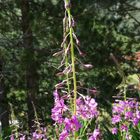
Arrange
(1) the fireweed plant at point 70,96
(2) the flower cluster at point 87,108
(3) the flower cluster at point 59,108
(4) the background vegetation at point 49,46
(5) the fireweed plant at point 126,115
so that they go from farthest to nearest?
1. (4) the background vegetation at point 49,46
2. (5) the fireweed plant at point 126,115
3. (2) the flower cluster at point 87,108
4. (3) the flower cluster at point 59,108
5. (1) the fireweed plant at point 70,96

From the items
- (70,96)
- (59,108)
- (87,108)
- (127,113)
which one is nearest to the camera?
(70,96)

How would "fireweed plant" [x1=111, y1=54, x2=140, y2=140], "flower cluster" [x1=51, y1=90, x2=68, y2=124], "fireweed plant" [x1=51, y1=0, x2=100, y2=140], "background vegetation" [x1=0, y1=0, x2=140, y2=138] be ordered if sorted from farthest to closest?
"background vegetation" [x1=0, y1=0, x2=140, y2=138], "fireweed plant" [x1=111, y1=54, x2=140, y2=140], "flower cluster" [x1=51, y1=90, x2=68, y2=124], "fireweed plant" [x1=51, y1=0, x2=100, y2=140]

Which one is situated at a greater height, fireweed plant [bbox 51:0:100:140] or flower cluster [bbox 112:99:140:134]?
fireweed plant [bbox 51:0:100:140]

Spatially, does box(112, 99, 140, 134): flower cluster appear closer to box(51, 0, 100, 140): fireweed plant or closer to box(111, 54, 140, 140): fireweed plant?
box(111, 54, 140, 140): fireweed plant

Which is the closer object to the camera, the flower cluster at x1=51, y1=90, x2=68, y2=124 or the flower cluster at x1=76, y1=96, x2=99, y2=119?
the flower cluster at x1=51, y1=90, x2=68, y2=124

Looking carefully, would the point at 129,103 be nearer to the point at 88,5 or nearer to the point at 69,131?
the point at 69,131

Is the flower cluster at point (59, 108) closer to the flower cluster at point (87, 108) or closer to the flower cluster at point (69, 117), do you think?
the flower cluster at point (69, 117)

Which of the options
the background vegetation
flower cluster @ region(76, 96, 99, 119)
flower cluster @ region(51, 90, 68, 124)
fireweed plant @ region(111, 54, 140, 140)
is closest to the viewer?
flower cluster @ region(51, 90, 68, 124)

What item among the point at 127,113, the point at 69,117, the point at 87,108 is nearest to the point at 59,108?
the point at 69,117

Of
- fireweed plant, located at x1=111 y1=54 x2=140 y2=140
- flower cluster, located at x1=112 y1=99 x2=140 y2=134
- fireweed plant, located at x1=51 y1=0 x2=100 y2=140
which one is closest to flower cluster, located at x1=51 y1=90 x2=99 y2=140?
fireweed plant, located at x1=51 y1=0 x2=100 y2=140

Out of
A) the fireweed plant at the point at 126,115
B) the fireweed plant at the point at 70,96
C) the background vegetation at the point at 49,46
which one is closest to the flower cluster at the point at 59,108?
the fireweed plant at the point at 70,96

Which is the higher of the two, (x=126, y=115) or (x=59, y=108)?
(x=59, y=108)

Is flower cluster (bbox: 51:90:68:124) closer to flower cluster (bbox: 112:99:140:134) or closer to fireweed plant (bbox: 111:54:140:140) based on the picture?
fireweed plant (bbox: 111:54:140:140)

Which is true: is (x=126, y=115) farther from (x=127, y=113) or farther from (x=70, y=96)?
(x=70, y=96)
